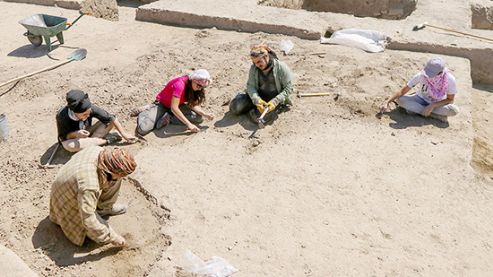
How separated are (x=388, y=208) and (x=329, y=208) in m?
0.56

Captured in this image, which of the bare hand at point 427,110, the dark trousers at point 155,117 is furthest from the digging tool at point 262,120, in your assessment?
the bare hand at point 427,110

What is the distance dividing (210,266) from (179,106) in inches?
102

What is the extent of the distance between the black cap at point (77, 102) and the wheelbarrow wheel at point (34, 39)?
3736mm

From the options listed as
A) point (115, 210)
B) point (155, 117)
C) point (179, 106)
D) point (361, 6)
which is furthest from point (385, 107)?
point (361, 6)

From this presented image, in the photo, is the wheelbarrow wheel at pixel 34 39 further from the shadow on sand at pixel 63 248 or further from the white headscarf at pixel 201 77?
the shadow on sand at pixel 63 248

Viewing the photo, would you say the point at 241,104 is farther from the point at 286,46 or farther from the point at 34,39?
the point at 34,39

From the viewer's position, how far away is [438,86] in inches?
233

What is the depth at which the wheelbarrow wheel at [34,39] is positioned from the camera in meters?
8.11

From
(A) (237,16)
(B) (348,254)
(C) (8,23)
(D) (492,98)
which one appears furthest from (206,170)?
(C) (8,23)

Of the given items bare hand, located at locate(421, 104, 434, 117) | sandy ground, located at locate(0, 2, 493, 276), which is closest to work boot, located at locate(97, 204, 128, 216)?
sandy ground, located at locate(0, 2, 493, 276)

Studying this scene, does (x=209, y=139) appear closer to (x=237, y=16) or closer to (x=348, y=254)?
(x=348, y=254)

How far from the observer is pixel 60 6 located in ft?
31.9

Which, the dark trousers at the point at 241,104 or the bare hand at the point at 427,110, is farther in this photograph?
the dark trousers at the point at 241,104

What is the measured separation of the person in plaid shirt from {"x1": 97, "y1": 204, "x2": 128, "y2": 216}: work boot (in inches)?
15.9
